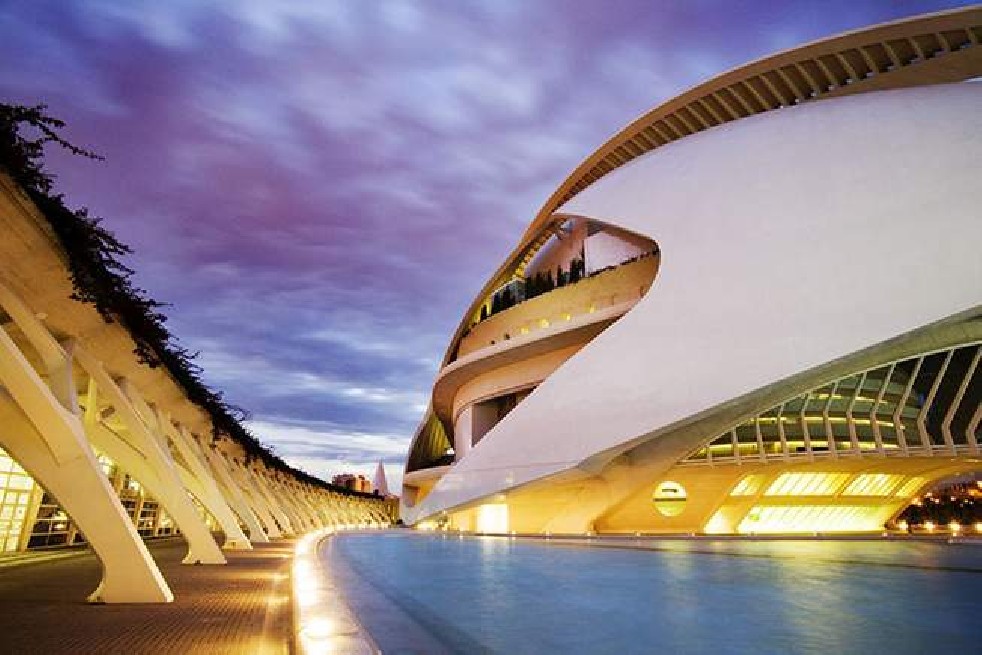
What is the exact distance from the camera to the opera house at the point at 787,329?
15.3 metres

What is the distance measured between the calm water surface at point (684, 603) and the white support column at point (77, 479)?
7.12 ft

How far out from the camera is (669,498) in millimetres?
18609

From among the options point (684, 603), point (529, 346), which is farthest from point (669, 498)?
point (684, 603)

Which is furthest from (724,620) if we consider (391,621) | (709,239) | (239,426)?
(239,426)

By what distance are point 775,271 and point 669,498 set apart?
24.6ft

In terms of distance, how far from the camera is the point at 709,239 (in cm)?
1838

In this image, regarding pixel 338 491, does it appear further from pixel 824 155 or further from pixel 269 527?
pixel 824 155

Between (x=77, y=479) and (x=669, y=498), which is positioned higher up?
(x=77, y=479)

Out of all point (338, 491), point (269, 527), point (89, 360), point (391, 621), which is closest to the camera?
point (391, 621)

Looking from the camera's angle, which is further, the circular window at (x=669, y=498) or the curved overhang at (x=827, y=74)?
the curved overhang at (x=827, y=74)

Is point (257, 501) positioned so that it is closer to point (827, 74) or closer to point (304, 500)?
point (304, 500)

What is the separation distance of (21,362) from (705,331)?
50.3 feet

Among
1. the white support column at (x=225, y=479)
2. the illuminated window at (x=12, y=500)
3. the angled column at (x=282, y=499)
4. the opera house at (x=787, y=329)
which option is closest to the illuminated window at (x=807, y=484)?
the opera house at (x=787, y=329)

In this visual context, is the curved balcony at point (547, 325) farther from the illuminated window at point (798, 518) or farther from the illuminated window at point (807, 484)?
the illuminated window at point (798, 518)
